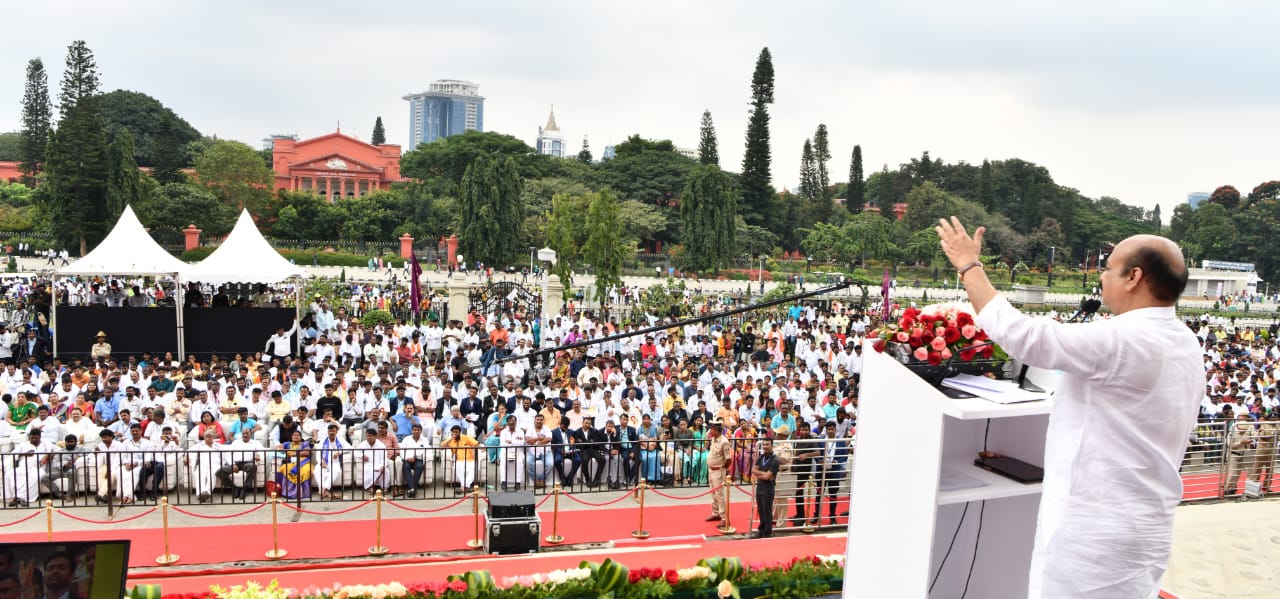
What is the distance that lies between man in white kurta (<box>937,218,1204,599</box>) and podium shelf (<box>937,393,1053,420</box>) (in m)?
0.30

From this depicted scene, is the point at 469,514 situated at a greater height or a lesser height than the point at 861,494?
lesser

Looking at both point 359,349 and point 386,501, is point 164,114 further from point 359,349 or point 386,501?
point 386,501

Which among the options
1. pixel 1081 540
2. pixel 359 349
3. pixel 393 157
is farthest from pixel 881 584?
pixel 393 157

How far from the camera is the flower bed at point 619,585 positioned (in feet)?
16.4

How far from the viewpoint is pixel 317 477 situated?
9508 mm

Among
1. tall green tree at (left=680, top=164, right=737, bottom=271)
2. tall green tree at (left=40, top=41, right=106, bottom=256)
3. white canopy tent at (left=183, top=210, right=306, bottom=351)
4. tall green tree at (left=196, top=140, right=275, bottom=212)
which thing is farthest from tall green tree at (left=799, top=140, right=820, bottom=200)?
white canopy tent at (left=183, top=210, right=306, bottom=351)

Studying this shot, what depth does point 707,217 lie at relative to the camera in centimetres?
4400

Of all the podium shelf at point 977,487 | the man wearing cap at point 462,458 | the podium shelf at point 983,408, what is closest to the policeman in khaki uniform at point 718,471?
the man wearing cap at point 462,458

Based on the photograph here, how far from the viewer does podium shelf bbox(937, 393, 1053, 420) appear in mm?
2971

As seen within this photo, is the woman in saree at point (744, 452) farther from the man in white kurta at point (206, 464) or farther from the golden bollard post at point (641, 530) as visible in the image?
the man in white kurta at point (206, 464)

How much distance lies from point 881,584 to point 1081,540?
2.97 ft

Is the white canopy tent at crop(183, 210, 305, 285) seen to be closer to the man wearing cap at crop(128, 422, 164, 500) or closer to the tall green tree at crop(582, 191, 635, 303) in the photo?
the man wearing cap at crop(128, 422, 164, 500)

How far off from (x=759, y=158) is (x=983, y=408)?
52.8m

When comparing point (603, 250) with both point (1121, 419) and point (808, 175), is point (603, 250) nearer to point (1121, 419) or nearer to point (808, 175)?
point (1121, 419)
